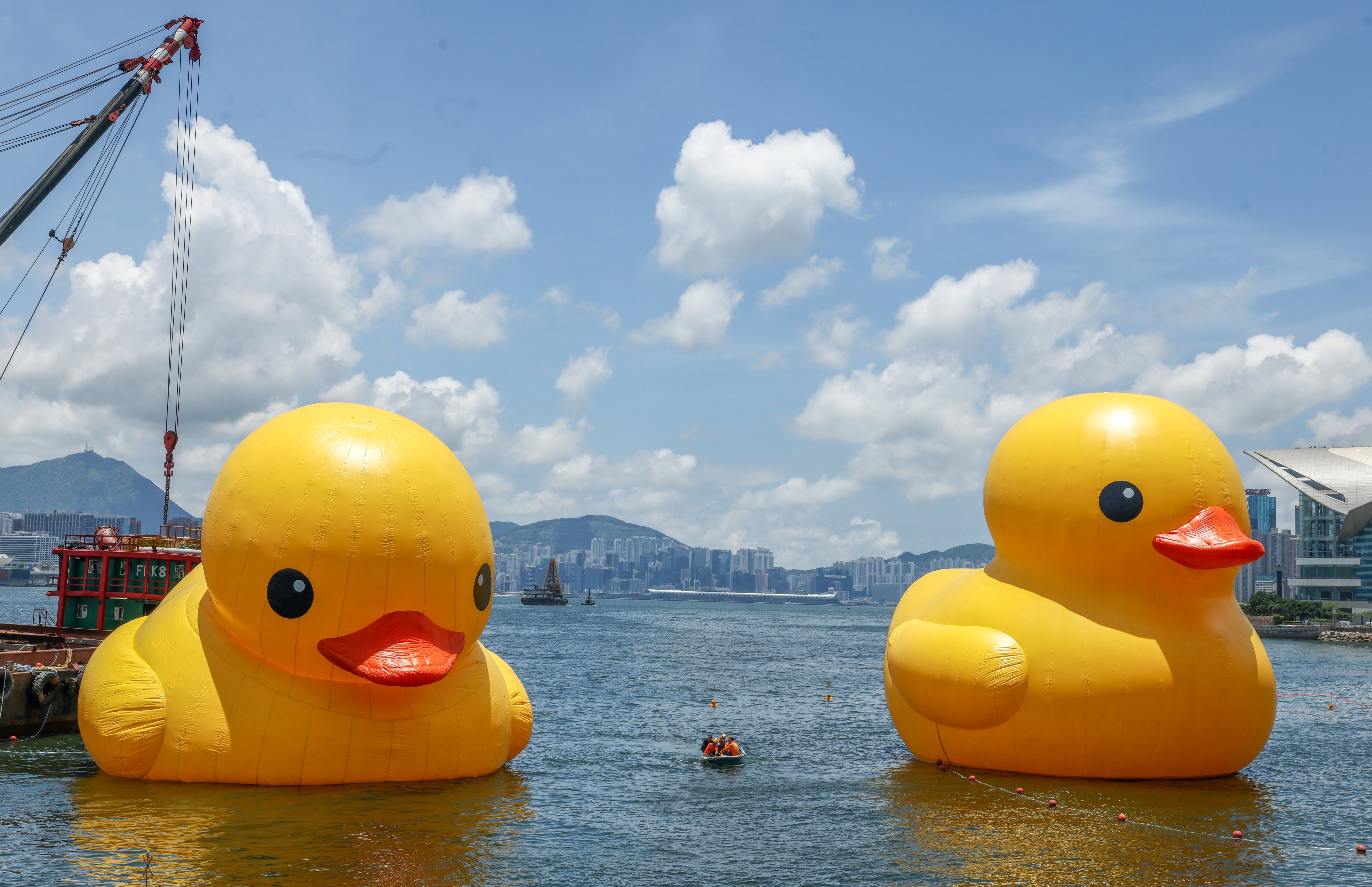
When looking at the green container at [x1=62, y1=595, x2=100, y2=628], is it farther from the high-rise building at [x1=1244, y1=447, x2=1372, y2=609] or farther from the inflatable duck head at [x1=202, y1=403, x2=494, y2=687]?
the high-rise building at [x1=1244, y1=447, x2=1372, y2=609]

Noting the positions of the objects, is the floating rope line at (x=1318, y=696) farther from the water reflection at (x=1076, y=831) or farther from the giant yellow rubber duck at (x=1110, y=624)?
the giant yellow rubber duck at (x=1110, y=624)

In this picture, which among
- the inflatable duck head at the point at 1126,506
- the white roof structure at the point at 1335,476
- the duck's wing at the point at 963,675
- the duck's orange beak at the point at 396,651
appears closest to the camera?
the duck's orange beak at the point at 396,651

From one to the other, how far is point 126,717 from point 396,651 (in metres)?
4.67

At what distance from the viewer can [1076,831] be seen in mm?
16797

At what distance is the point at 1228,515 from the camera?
18844mm

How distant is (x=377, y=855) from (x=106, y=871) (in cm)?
347

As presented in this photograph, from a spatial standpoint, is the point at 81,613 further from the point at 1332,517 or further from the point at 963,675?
the point at 1332,517

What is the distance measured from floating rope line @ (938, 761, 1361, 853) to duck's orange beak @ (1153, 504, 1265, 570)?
4.36 meters

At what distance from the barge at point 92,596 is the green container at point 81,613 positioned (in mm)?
21

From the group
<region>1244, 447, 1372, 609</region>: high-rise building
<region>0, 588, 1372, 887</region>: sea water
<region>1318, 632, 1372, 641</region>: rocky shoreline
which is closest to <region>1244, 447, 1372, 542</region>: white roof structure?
<region>1244, 447, 1372, 609</region>: high-rise building

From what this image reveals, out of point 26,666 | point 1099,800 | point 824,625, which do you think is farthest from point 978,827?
point 824,625

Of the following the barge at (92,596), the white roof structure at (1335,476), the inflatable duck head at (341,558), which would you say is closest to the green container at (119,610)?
the barge at (92,596)

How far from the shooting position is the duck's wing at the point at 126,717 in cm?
1688

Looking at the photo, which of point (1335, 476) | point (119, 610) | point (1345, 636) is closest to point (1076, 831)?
point (119, 610)
